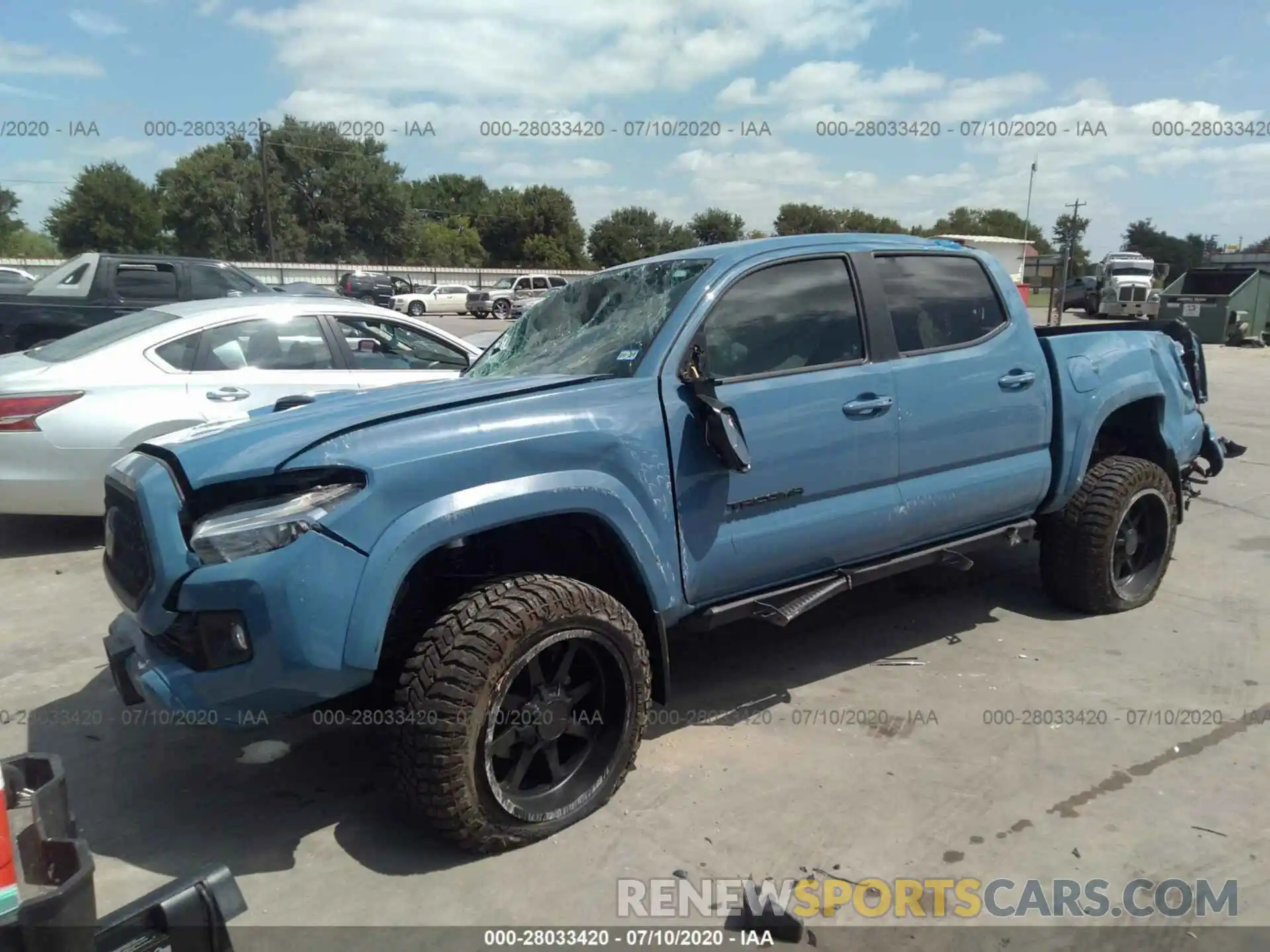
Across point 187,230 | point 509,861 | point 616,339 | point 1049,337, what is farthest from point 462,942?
point 187,230

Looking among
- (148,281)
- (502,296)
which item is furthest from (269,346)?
(502,296)

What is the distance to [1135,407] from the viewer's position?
5.12 meters

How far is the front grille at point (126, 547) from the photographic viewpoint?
2.89m

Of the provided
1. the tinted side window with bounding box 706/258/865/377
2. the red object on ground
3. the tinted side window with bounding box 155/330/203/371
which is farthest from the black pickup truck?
the red object on ground

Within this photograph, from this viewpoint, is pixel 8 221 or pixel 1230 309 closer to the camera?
pixel 1230 309

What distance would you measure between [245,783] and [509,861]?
1139 mm

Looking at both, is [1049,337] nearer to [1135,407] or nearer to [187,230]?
[1135,407]

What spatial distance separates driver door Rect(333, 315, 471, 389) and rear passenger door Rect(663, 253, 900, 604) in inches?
124

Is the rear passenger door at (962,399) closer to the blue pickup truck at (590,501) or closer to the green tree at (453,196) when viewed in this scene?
the blue pickup truck at (590,501)

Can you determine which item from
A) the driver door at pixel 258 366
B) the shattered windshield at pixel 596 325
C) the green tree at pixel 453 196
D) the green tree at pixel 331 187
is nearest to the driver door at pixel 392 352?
the driver door at pixel 258 366

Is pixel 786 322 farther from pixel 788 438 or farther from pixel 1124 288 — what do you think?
pixel 1124 288

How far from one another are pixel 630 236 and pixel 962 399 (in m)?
68.1

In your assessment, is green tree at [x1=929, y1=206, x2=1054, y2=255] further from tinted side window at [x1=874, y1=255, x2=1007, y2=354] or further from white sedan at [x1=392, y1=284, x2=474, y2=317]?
tinted side window at [x1=874, y1=255, x2=1007, y2=354]

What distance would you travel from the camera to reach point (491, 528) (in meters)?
2.96
